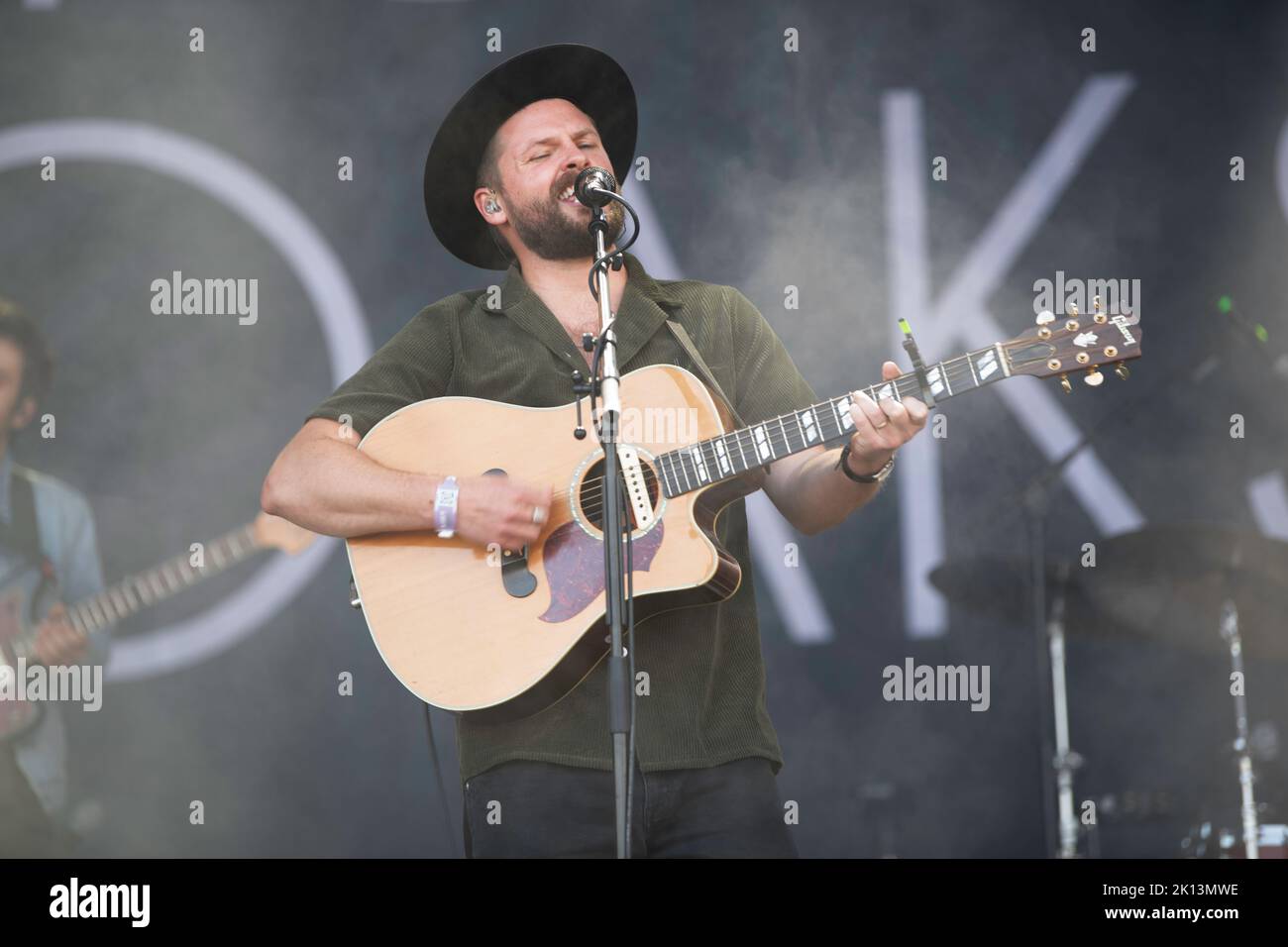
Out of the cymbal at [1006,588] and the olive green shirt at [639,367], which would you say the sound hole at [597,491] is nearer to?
→ the olive green shirt at [639,367]

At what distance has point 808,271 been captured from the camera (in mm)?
4469

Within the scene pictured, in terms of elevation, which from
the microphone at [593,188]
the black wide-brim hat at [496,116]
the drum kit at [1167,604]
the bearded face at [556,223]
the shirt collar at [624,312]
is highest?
the black wide-brim hat at [496,116]

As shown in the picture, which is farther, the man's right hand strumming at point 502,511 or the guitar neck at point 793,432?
the man's right hand strumming at point 502,511

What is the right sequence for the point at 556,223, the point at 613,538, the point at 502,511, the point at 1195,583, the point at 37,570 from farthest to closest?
the point at 37,570
the point at 1195,583
the point at 556,223
the point at 502,511
the point at 613,538

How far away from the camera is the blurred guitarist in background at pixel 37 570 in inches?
163

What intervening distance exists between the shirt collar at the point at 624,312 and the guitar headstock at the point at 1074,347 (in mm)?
838

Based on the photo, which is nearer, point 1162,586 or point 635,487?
point 635,487

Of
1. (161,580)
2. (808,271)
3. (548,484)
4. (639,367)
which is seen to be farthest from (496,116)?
(161,580)

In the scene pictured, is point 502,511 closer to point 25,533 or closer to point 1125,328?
point 1125,328

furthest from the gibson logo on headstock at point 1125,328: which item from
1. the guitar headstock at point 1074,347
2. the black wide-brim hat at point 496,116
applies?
the black wide-brim hat at point 496,116

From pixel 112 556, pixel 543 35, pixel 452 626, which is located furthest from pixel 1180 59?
pixel 112 556

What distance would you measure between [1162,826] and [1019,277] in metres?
1.90

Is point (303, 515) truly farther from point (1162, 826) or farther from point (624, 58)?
point (1162, 826)

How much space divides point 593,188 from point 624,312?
449mm
